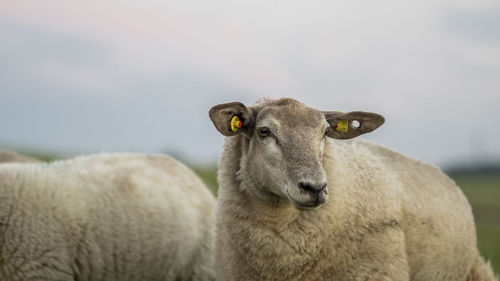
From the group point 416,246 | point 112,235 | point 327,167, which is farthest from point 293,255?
point 112,235

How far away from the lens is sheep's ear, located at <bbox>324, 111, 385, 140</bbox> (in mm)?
6023

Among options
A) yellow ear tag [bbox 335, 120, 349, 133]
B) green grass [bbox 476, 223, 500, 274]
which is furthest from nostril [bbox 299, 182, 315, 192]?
green grass [bbox 476, 223, 500, 274]

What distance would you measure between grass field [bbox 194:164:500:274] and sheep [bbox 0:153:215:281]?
2352 millimetres

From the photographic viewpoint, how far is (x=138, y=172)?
873cm

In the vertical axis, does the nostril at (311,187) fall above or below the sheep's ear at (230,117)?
below

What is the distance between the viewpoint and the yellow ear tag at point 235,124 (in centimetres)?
574

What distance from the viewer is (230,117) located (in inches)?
228

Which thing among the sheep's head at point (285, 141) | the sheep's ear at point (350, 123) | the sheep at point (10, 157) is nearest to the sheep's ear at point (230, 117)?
the sheep's head at point (285, 141)

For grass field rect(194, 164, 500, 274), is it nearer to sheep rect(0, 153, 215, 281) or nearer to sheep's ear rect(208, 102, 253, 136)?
sheep rect(0, 153, 215, 281)

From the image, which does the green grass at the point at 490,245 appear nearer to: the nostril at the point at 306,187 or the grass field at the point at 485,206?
the grass field at the point at 485,206

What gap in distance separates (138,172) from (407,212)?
385 cm

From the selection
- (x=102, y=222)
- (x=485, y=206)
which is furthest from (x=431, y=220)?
(x=485, y=206)

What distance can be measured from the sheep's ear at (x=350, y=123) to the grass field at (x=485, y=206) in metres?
3.26

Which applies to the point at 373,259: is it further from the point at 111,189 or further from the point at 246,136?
the point at 111,189
